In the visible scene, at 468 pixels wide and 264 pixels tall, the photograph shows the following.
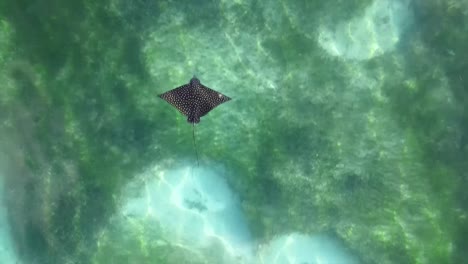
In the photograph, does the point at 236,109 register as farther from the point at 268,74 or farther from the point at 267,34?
the point at 267,34

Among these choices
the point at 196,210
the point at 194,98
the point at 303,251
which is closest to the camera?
the point at 194,98

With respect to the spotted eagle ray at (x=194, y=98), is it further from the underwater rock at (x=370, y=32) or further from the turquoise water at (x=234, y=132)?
the underwater rock at (x=370, y=32)

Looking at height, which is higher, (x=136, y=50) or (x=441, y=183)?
(x=136, y=50)

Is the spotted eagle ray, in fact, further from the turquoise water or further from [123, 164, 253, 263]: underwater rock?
[123, 164, 253, 263]: underwater rock

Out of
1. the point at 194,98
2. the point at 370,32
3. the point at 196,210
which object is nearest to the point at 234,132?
the point at 194,98

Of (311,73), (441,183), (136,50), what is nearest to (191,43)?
(136,50)

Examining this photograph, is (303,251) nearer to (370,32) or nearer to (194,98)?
(194,98)
